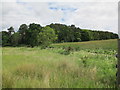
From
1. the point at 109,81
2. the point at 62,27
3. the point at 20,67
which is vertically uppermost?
the point at 62,27

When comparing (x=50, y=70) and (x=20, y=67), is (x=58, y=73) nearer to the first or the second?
(x=50, y=70)

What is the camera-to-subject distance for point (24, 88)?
2680 mm

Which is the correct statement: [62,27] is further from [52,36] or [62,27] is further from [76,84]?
[76,84]

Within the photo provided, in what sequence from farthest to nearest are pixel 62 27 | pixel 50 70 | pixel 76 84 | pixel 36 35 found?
pixel 62 27, pixel 36 35, pixel 50 70, pixel 76 84

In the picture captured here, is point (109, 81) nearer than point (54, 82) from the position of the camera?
No

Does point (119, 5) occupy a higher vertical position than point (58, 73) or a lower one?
higher

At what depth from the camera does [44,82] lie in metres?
2.77

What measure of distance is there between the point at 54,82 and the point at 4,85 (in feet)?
2.51

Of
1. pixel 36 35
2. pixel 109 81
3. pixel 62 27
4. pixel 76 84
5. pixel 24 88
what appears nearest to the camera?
pixel 24 88

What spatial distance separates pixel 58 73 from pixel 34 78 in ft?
1.68

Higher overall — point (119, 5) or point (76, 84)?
point (119, 5)

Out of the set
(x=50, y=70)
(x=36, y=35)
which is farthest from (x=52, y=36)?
(x=50, y=70)

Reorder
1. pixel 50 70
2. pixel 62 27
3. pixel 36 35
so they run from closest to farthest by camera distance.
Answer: pixel 50 70, pixel 36 35, pixel 62 27

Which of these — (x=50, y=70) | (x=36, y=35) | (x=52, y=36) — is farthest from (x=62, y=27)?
(x=50, y=70)
